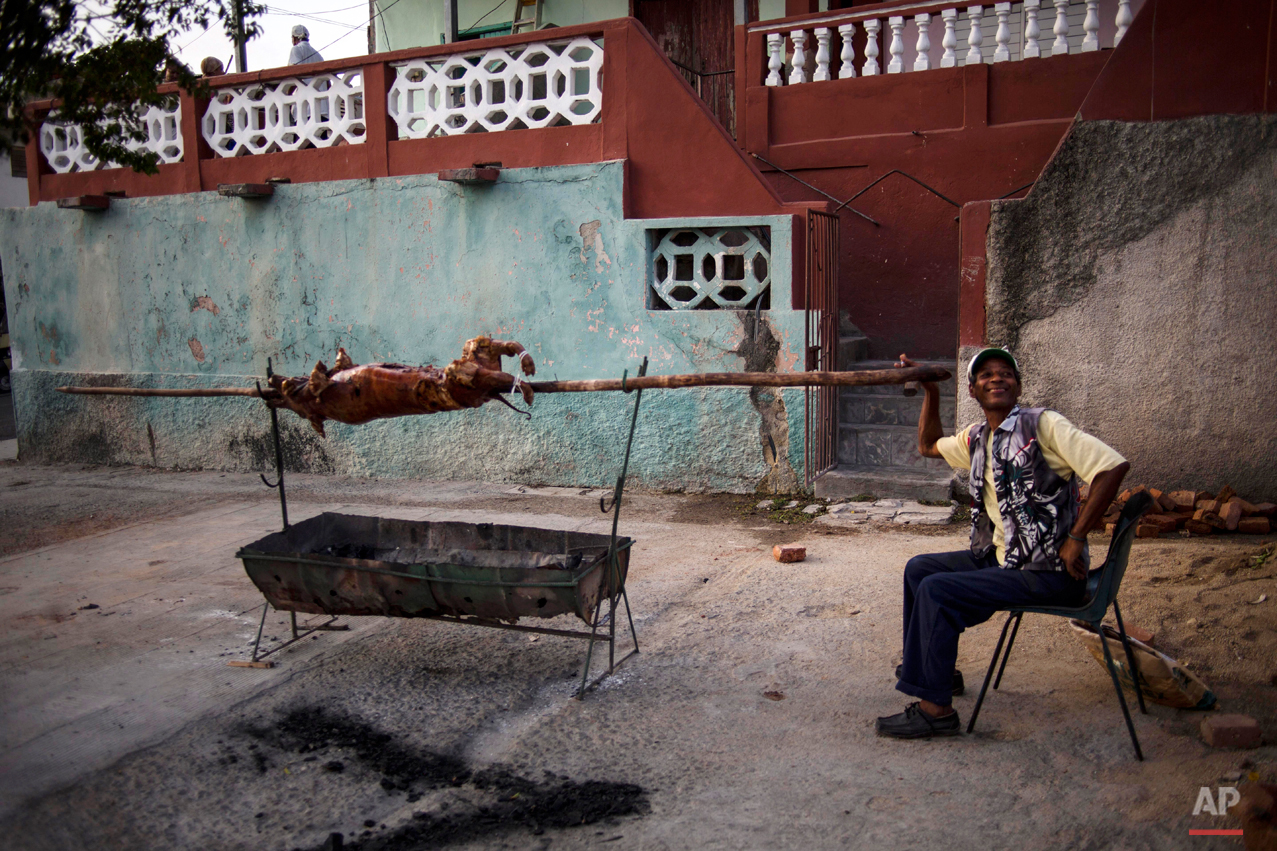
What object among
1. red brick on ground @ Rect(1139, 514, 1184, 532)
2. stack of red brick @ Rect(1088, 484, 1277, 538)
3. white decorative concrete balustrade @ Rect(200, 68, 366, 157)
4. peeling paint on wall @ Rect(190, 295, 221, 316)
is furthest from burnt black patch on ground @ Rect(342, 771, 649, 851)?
peeling paint on wall @ Rect(190, 295, 221, 316)

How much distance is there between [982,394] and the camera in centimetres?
384

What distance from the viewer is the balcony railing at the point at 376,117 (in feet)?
27.5

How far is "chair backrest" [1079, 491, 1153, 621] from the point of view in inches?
137

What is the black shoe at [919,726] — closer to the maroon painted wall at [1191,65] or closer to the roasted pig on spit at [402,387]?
the roasted pig on spit at [402,387]

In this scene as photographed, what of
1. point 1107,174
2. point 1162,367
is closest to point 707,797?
point 1162,367

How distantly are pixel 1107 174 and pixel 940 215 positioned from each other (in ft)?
8.47

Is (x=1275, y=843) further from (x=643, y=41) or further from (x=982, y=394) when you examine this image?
(x=643, y=41)

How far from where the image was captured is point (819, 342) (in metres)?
7.82

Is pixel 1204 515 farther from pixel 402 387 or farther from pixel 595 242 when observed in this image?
pixel 402 387

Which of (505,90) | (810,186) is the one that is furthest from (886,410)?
(505,90)

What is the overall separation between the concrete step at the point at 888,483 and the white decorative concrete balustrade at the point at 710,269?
5.17 ft

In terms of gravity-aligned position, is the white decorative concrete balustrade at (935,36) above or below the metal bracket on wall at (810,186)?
above

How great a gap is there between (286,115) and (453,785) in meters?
7.96

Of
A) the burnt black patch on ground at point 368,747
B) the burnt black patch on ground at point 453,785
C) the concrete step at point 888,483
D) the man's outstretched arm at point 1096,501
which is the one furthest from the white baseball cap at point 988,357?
the concrete step at point 888,483
